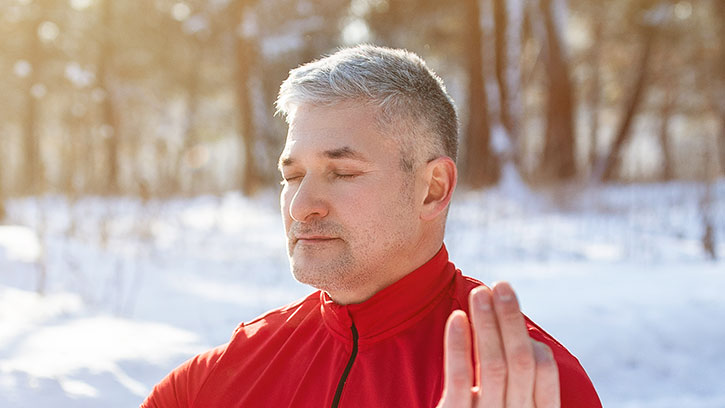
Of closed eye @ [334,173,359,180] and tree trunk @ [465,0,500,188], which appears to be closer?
closed eye @ [334,173,359,180]

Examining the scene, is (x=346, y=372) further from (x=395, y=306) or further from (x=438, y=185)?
(x=438, y=185)

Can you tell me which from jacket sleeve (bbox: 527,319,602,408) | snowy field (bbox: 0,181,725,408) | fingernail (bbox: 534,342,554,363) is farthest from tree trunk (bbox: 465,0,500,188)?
fingernail (bbox: 534,342,554,363)

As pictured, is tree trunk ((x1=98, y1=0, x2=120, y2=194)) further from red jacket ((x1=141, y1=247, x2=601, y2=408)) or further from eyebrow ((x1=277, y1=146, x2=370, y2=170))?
eyebrow ((x1=277, y1=146, x2=370, y2=170))

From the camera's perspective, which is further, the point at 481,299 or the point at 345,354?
the point at 345,354

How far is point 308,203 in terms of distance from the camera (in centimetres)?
177

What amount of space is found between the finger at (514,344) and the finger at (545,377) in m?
0.02

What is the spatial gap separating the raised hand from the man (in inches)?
16.9

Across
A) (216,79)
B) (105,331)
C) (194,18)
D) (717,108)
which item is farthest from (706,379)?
(216,79)

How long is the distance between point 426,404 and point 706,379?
3675mm

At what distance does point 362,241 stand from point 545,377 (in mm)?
691

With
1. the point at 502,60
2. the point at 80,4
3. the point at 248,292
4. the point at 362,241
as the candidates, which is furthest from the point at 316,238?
the point at 80,4

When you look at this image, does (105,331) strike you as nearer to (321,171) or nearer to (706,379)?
(321,171)

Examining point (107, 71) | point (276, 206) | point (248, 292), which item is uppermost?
point (107, 71)

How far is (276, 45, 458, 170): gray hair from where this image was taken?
1802 millimetres
